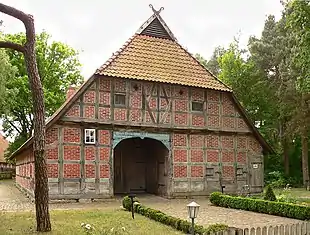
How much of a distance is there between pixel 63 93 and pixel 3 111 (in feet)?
24.3

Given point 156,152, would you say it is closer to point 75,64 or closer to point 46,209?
point 46,209

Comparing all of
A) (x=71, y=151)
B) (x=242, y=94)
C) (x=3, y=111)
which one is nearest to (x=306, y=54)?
(x=71, y=151)

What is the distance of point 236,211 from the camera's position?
566 inches

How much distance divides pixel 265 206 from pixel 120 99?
7.81m

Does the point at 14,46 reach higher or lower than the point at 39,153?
higher

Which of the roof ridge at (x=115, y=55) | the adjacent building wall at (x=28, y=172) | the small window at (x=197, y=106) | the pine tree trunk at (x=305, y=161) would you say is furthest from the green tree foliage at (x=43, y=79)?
the pine tree trunk at (x=305, y=161)

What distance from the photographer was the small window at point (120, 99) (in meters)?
17.4

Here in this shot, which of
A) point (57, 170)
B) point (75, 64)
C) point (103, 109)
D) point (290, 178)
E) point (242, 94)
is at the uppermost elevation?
point (75, 64)

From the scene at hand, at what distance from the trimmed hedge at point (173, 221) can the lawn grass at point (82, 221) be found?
0.61 feet

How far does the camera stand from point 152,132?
59.3 feet

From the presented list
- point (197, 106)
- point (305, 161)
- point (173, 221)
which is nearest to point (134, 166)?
point (197, 106)

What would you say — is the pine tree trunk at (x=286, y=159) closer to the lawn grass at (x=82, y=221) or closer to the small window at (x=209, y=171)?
the small window at (x=209, y=171)

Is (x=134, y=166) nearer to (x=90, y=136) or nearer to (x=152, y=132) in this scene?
(x=152, y=132)

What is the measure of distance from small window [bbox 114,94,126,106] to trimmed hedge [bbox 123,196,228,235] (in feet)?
17.1
